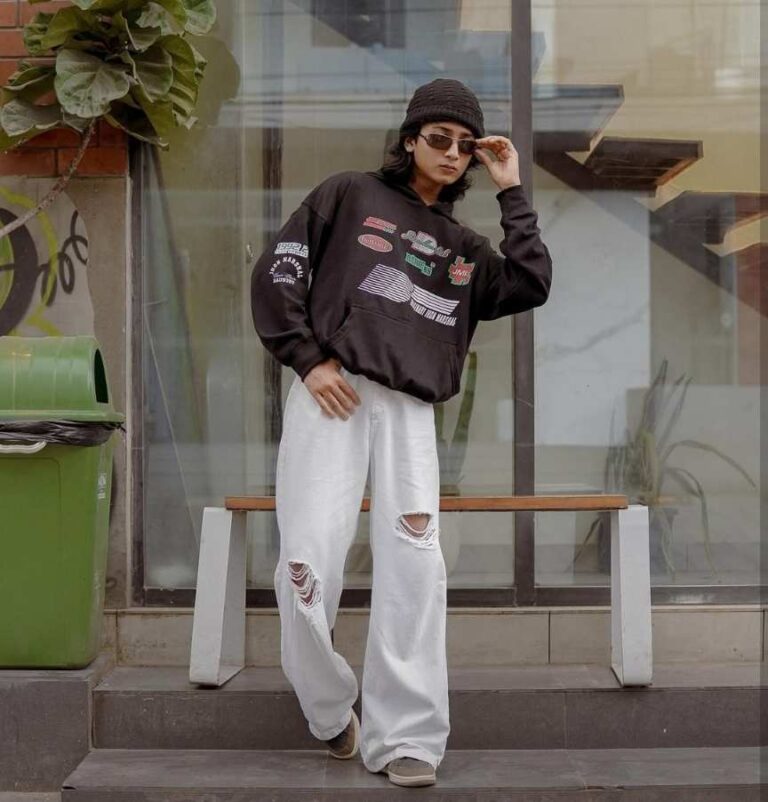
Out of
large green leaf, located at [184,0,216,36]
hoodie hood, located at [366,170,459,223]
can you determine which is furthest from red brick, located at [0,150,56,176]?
hoodie hood, located at [366,170,459,223]

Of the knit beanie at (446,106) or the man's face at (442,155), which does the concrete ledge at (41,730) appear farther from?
the knit beanie at (446,106)

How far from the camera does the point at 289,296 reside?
3371mm

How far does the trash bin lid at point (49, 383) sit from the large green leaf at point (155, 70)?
996mm

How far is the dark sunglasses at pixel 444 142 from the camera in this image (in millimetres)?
3416

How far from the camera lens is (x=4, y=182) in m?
4.53

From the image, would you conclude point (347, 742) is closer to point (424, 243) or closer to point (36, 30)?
point (424, 243)

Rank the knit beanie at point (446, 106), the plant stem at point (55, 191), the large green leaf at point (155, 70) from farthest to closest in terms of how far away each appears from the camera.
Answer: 1. the plant stem at point (55, 191)
2. the large green leaf at point (155, 70)
3. the knit beanie at point (446, 106)

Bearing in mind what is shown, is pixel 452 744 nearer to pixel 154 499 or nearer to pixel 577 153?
pixel 154 499

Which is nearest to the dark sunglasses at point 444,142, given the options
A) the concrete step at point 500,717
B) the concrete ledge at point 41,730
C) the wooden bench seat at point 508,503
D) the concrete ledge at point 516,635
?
the wooden bench seat at point 508,503

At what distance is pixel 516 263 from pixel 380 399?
23.3 inches

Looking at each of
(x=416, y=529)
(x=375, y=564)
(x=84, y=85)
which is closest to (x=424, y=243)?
(x=416, y=529)

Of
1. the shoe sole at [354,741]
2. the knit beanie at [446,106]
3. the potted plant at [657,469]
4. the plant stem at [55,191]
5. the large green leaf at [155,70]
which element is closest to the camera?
the knit beanie at [446,106]

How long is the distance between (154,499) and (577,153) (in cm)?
226

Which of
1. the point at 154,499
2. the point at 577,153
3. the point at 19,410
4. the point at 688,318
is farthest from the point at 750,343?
the point at 19,410
